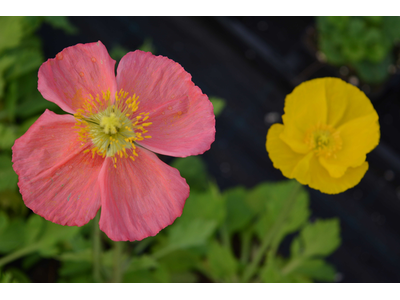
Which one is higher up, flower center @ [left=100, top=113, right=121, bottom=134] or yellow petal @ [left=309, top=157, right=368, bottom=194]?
flower center @ [left=100, top=113, right=121, bottom=134]

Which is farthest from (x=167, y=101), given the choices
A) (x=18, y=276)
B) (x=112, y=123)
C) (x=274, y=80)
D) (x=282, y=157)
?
(x=274, y=80)

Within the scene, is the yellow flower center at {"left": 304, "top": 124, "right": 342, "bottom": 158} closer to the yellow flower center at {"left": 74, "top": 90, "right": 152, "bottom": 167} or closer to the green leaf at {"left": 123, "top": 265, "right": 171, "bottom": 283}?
the yellow flower center at {"left": 74, "top": 90, "right": 152, "bottom": 167}

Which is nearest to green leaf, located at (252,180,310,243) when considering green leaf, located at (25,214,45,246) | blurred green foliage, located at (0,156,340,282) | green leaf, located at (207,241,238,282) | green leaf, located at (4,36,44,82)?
blurred green foliage, located at (0,156,340,282)

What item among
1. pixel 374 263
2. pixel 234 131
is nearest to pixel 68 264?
pixel 234 131

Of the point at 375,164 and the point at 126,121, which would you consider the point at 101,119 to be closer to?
the point at 126,121

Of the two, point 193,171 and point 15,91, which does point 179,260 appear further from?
point 15,91
